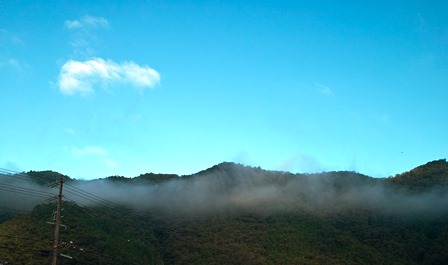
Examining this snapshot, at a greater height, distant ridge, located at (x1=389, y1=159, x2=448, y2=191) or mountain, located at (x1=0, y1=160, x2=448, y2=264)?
distant ridge, located at (x1=389, y1=159, x2=448, y2=191)

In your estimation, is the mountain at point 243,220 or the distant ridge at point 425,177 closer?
the mountain at point 243,220

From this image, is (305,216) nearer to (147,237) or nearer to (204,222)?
(204,222)

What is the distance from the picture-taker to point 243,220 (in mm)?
120125

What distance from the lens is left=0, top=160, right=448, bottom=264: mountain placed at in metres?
85.8

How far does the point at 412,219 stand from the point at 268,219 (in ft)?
117

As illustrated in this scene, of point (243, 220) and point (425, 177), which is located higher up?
point (425, 177)

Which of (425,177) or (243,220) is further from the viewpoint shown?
(425,177)

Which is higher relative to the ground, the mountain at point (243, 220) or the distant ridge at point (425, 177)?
the distant ridge at point (425, 177)

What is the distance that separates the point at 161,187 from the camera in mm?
139375

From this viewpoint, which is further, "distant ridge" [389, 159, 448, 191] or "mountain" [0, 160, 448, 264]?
"distant ridge" [389, 159, 448, 191]

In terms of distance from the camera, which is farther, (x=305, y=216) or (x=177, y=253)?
(x=305, y=216)

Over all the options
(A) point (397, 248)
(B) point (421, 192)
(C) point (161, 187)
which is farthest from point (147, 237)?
(B) point (421, 192)

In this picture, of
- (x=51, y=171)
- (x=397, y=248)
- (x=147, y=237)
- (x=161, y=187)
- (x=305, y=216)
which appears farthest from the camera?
(x=161, y=187)

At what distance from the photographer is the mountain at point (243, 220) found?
8575 cm
